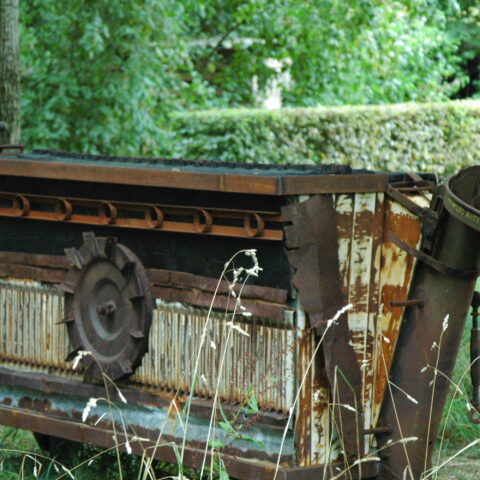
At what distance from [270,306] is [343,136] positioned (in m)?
10.8

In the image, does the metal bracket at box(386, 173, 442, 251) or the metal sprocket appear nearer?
the metal bracket at box(386, 173, 442, 251)

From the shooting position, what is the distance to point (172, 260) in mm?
4203

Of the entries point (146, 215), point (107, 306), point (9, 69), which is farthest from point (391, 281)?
point (9, 69)

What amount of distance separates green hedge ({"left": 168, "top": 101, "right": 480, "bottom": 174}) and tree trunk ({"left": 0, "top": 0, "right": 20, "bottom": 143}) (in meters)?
4.67

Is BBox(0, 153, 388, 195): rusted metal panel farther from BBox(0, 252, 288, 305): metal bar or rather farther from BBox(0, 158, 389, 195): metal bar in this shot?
BBox(0, 252, 288, 305): metal bar

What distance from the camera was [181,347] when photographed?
414cm

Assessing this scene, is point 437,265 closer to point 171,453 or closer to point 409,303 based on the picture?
point 409,303

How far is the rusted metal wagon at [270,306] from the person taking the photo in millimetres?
3779

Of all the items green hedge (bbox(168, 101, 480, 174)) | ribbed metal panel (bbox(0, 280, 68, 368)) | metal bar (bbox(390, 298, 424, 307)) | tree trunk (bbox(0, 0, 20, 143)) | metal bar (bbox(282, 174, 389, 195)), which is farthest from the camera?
green hedge (bbox(168, 101, 480, 174))

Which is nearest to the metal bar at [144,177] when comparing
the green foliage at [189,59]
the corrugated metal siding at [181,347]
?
the corrugated metal siding at [181,347]

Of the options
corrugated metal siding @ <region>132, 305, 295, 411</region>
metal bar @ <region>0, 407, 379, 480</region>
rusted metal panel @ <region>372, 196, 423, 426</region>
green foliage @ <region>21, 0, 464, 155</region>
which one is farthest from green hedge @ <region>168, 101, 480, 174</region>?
rusted metal panel @ <region>372, 196, 423, 426</region>

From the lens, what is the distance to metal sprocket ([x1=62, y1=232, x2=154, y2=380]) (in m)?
4.21

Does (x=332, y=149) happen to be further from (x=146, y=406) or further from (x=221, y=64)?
(x=146, y=406)

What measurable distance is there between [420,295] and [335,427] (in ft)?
1.82
